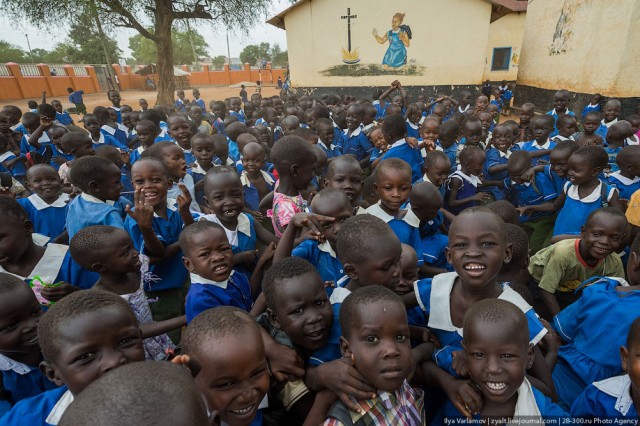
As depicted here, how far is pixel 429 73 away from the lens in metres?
13.6

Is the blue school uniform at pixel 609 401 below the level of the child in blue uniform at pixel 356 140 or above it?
below

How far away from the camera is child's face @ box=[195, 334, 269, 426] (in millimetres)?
1130

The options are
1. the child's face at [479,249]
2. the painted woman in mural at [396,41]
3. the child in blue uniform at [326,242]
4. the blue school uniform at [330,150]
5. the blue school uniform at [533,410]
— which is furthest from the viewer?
the painted woman in mural at [396,41]

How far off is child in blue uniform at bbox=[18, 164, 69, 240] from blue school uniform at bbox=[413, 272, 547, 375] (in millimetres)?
2938

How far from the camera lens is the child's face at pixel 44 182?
9.52 feet

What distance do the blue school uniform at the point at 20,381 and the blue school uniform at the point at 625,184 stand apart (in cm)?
459

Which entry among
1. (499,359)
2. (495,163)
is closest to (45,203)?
(499,359)

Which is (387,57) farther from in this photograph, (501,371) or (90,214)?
(501,371)

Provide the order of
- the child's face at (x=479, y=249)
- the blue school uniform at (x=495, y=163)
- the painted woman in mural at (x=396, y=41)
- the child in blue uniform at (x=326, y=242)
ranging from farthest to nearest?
the painted woman in mural at (x=396, y=41) < the blue school uniform at (x=495, y=163) < the child in blue uniform at (x=326, y=242) < the child's face at (x=479, y=249)

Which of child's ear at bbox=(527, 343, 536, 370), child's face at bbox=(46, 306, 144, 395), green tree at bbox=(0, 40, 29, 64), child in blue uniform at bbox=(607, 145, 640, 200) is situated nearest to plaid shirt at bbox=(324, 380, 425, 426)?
child's ear at bbox=(527, 343, 536, 370)

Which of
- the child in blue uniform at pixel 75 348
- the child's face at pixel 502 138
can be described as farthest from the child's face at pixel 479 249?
the child's face at pixel 502 138

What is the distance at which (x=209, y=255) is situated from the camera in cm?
186

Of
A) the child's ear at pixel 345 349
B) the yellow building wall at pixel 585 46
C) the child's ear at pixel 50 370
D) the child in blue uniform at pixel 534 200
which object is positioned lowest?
the child in blue uniform at pixel 534 200

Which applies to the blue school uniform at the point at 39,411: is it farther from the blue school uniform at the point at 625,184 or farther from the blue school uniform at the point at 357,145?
the blue school uniform at the point at 357,145
